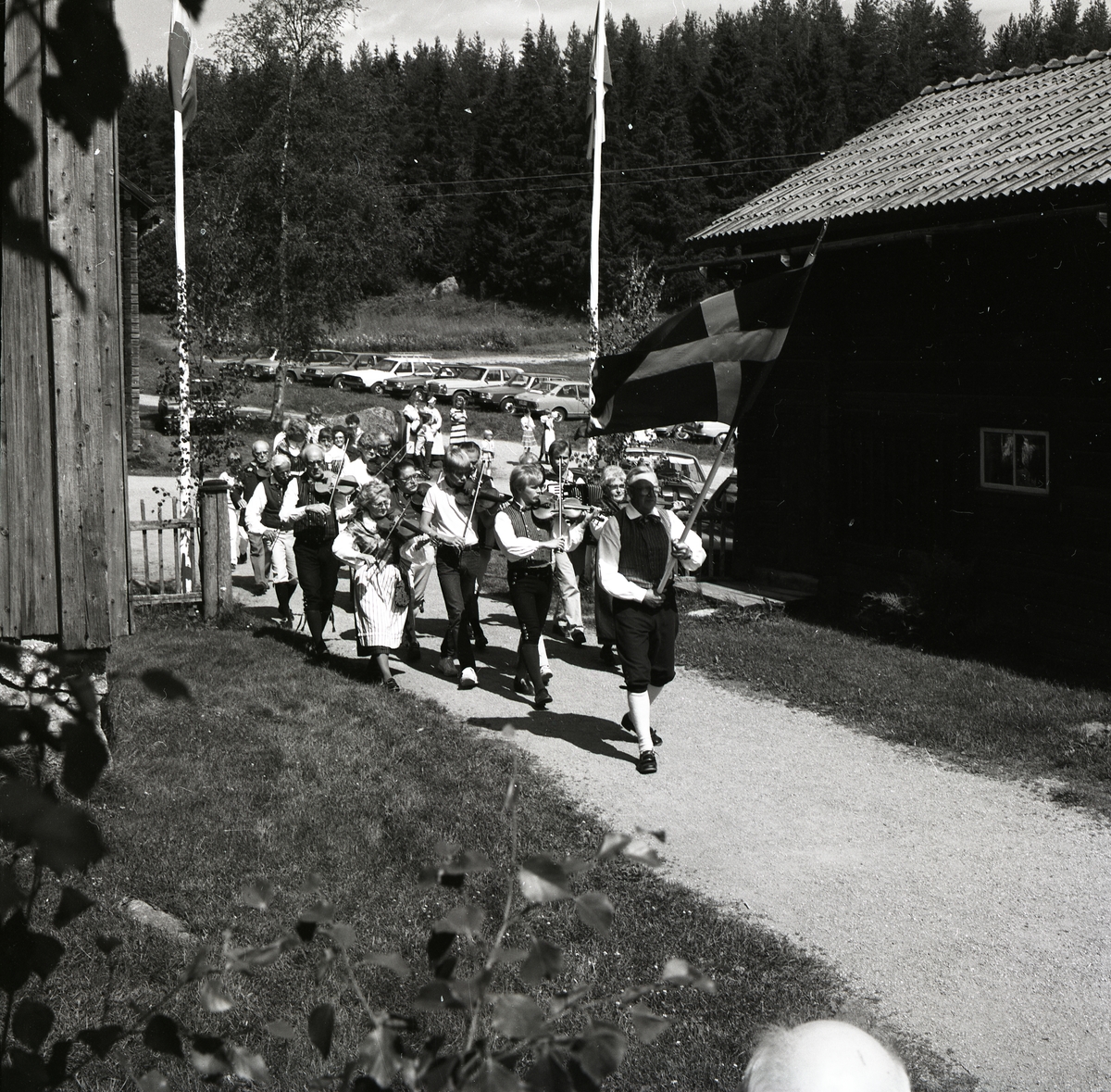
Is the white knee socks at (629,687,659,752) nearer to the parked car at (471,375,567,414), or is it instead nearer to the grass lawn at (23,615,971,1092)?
the grass lawn at (23,615,971,1092)

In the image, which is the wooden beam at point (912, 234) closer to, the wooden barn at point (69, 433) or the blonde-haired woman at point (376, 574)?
the blonde-haired woman at point (376, 574)

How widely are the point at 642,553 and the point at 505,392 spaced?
38.9m

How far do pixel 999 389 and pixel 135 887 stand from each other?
31.1ft

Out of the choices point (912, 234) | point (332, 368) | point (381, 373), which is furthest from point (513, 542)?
point (332, 368)

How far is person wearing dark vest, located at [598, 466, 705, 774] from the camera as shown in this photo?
868 cm

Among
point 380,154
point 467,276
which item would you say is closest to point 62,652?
point 380,154

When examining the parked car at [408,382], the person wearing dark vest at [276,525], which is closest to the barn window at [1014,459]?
the person wearing dark vest at [276,525]

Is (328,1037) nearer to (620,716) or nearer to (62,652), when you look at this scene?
(62,652)

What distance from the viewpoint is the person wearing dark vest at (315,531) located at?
1144 cm

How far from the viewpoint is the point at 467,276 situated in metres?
91.4

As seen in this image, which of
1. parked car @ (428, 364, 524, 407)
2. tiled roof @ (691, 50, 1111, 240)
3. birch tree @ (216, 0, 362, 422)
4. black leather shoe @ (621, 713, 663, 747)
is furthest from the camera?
parked car @ (428, 364, 524, 407)

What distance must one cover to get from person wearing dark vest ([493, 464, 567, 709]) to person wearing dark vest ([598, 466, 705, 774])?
1494 mm

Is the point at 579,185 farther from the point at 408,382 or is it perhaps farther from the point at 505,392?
the point at 505,392

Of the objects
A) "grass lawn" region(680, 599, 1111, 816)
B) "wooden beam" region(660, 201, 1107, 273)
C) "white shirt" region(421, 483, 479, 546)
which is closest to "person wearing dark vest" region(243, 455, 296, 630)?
"white shirt" region(421, 483, 479, 546)
